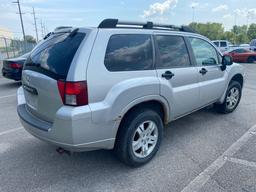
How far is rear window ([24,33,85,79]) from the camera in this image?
253 centimetres

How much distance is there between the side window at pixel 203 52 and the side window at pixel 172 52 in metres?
0.31

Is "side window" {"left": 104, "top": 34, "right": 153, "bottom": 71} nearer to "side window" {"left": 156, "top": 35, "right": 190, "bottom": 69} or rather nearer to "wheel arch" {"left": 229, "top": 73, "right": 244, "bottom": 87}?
"side window" {"left": 156, "top": 35, "right": 190, "bottom": 69}

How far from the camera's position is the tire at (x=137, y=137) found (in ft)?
9.32

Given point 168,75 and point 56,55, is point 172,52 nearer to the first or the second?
point 168,75

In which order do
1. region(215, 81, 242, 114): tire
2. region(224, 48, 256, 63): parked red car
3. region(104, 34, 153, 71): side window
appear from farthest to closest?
region(224, 48, 256, 63): parked red car → region(215, 81, 242, 114): tire → region(104, 34, 153, 71): side window

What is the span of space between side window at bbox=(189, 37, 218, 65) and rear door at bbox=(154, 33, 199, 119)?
0.89 ft

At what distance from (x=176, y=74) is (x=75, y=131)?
176cm

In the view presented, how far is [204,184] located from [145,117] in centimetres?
107

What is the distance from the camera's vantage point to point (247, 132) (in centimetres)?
417

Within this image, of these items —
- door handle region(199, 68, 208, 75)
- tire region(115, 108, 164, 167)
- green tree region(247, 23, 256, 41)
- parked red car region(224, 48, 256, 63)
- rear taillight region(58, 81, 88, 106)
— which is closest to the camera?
rear taillight region(58, 81, 88, 106)

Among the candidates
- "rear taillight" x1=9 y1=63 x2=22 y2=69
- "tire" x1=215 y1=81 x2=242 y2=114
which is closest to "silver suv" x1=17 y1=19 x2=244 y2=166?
"tire" x1=215 y1=81 x2=242 y2=114

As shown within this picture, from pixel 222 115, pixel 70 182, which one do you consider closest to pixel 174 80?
pixel 70 182

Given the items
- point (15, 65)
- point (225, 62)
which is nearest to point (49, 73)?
point (225, 62)

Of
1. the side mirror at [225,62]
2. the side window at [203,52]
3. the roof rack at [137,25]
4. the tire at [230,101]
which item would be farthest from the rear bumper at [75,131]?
the tire at [230,101]
